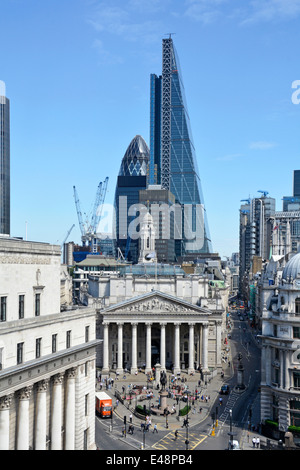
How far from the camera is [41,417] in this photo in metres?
47.5

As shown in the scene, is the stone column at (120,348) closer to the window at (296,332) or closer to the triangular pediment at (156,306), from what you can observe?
the triangular pediment at (156,306)

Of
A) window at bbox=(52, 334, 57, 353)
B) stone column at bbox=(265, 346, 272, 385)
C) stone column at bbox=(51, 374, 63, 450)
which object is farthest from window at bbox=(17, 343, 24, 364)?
stone column at bbox=(265, 346, 272, 385)

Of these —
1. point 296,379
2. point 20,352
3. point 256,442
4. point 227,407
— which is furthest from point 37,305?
point 227,407

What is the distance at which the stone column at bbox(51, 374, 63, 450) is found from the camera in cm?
5038

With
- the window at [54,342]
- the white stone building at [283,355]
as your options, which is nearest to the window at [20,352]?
the window at [54,342]

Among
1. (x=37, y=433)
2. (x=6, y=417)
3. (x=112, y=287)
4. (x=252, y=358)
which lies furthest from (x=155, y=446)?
(x=252, y=358)

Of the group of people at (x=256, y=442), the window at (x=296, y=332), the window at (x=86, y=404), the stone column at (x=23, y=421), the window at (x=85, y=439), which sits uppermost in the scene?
the window at (x=296, y=332)

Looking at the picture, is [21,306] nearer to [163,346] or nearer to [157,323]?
[163,346]

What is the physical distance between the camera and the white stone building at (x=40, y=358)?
44.2 metres

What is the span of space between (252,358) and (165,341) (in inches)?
→ 937

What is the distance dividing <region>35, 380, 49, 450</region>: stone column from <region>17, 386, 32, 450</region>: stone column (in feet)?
8.85

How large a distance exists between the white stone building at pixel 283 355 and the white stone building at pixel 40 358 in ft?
81.7

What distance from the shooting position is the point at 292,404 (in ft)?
225

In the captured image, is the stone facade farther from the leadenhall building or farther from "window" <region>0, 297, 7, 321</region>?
"window" <region>0, 297, 7, 321</region>
